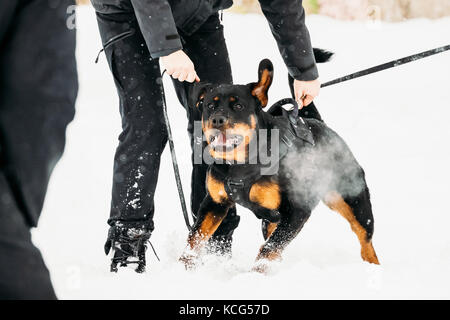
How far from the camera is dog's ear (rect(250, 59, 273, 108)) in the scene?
2.07 m

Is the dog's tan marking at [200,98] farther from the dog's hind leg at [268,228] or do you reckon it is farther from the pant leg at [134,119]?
the dog's hind leg at [268,228]

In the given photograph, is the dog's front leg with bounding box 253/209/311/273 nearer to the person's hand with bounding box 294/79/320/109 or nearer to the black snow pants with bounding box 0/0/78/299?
the person's hand with bounding box 294/79/320/109

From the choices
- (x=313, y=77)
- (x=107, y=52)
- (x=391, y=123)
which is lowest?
(x=391, y=123)

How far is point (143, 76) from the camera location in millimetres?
2113

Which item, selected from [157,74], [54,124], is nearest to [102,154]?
[157,74]

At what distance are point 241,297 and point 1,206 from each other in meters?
0.84

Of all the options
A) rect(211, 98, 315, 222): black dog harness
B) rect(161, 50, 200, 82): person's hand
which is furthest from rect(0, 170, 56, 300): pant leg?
rect(211, 98, 315, 222): black dog harness

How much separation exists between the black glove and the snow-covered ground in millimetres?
74

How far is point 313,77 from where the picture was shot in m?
2.26

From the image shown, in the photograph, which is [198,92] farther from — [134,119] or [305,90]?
[305,90]

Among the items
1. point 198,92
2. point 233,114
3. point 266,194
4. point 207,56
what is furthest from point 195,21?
point 266,194

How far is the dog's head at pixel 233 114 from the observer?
2031 millimetres

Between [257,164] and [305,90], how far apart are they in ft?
1.37
